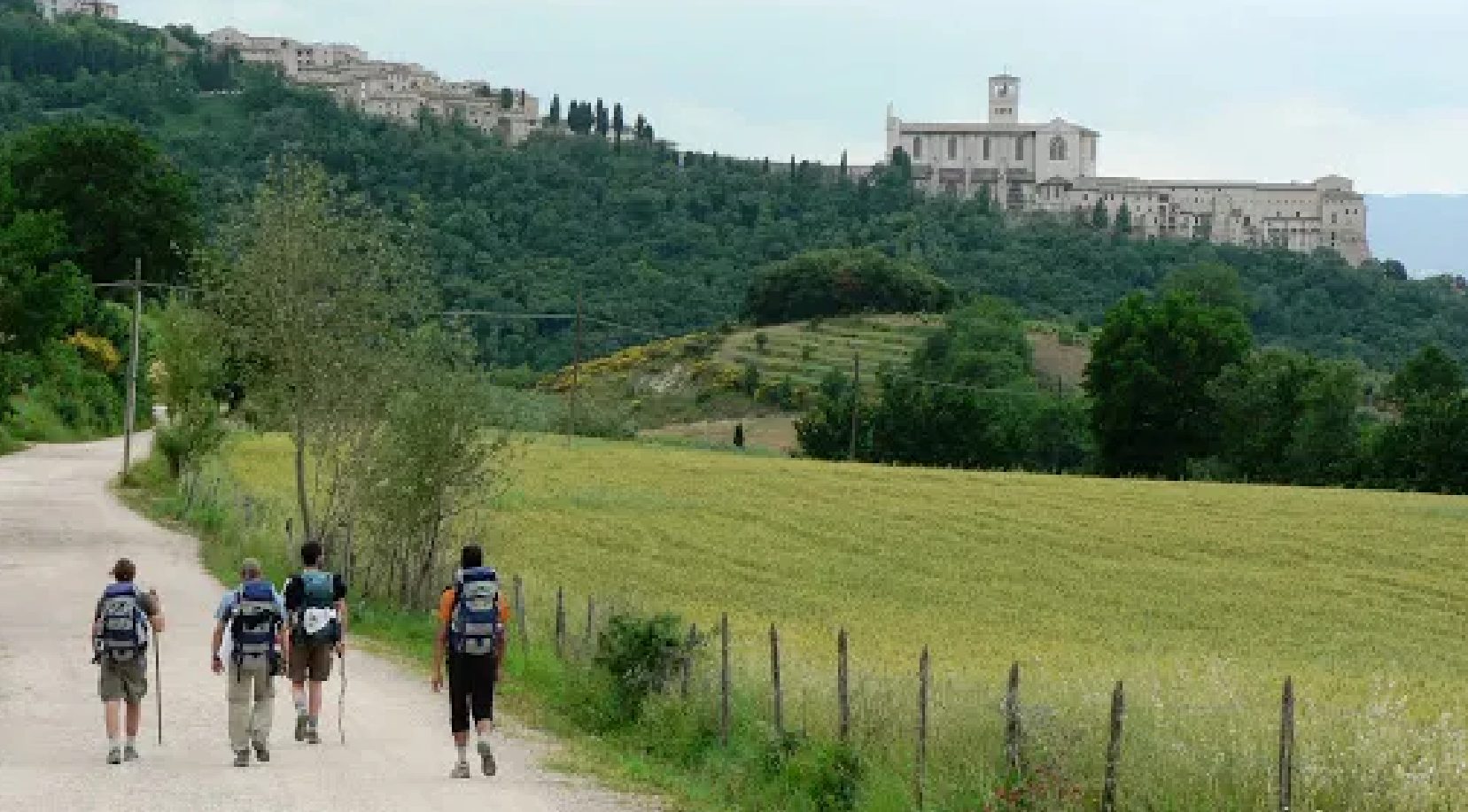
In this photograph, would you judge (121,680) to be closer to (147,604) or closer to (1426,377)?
(147,604)

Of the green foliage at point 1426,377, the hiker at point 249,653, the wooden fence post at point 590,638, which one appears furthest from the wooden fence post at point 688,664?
the green foliage at point 1426,377

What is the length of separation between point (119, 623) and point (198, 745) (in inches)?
83.4

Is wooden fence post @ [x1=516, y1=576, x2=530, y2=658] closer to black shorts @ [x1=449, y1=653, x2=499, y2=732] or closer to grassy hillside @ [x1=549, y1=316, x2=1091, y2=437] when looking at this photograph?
black shorts @ [x1=449, y1=653, x2=499, y2=732]

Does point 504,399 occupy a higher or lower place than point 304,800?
higher

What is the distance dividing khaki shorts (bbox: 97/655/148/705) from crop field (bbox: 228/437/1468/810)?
6.45 metres

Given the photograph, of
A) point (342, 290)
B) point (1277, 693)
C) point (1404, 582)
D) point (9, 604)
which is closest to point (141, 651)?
point (1277, 693)

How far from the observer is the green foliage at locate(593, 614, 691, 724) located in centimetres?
2341

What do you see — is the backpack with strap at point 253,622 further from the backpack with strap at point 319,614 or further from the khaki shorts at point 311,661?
the khaki shorts at point 311,661

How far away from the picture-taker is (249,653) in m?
20.4

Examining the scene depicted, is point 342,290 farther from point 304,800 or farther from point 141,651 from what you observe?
point 304,800

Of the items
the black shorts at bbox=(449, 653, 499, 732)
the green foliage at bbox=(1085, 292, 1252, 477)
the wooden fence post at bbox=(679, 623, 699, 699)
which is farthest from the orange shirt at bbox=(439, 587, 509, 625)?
the green foliage at bbox=(1085, 292, 1252, 477)

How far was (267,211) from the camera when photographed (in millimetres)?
40938

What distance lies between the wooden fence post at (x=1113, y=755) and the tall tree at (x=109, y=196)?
9688 centimetres

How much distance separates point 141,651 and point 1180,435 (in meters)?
87.4
